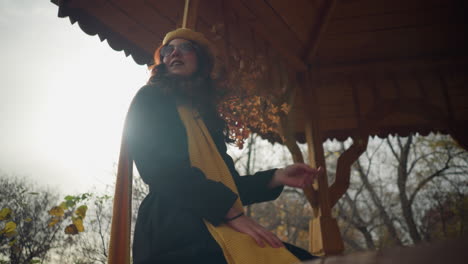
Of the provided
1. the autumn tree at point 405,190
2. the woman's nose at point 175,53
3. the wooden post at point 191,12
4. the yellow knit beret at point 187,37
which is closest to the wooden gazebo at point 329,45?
the wooden post at point 191,12

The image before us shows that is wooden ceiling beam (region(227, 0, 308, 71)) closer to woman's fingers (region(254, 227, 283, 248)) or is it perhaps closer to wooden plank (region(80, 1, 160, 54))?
wooden plank (region(80, 1, 160, 54))

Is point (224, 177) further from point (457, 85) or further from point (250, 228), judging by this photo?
point (457, 85)

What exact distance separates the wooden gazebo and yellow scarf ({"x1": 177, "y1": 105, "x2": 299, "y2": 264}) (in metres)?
1.14

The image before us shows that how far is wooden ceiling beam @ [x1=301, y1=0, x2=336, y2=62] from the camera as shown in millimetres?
3125

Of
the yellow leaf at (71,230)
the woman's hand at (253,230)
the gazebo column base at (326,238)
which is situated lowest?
the gazebo column base at (326,238)

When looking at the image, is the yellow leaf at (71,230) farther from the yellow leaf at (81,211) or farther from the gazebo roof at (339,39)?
the gazebo roof at (339,39)

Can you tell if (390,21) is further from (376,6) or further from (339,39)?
(339,39)

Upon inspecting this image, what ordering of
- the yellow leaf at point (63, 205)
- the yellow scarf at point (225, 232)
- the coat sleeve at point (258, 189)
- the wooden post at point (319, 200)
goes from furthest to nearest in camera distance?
1. the yellow leaf at point (63, 205)
2. the wooden post at point (319, 200)
3. the coat sleeve at point (258, 189)
4. the yellow scarf at point (225, 232)

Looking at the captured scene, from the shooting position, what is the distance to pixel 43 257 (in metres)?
4.50

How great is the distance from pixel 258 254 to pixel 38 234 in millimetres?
5262

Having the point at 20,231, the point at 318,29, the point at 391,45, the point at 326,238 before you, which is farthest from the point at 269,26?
the point at 20,231

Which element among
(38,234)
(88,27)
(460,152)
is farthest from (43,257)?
(460,152)

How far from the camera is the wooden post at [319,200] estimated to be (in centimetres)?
343

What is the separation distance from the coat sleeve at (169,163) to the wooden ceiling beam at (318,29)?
2.50m
